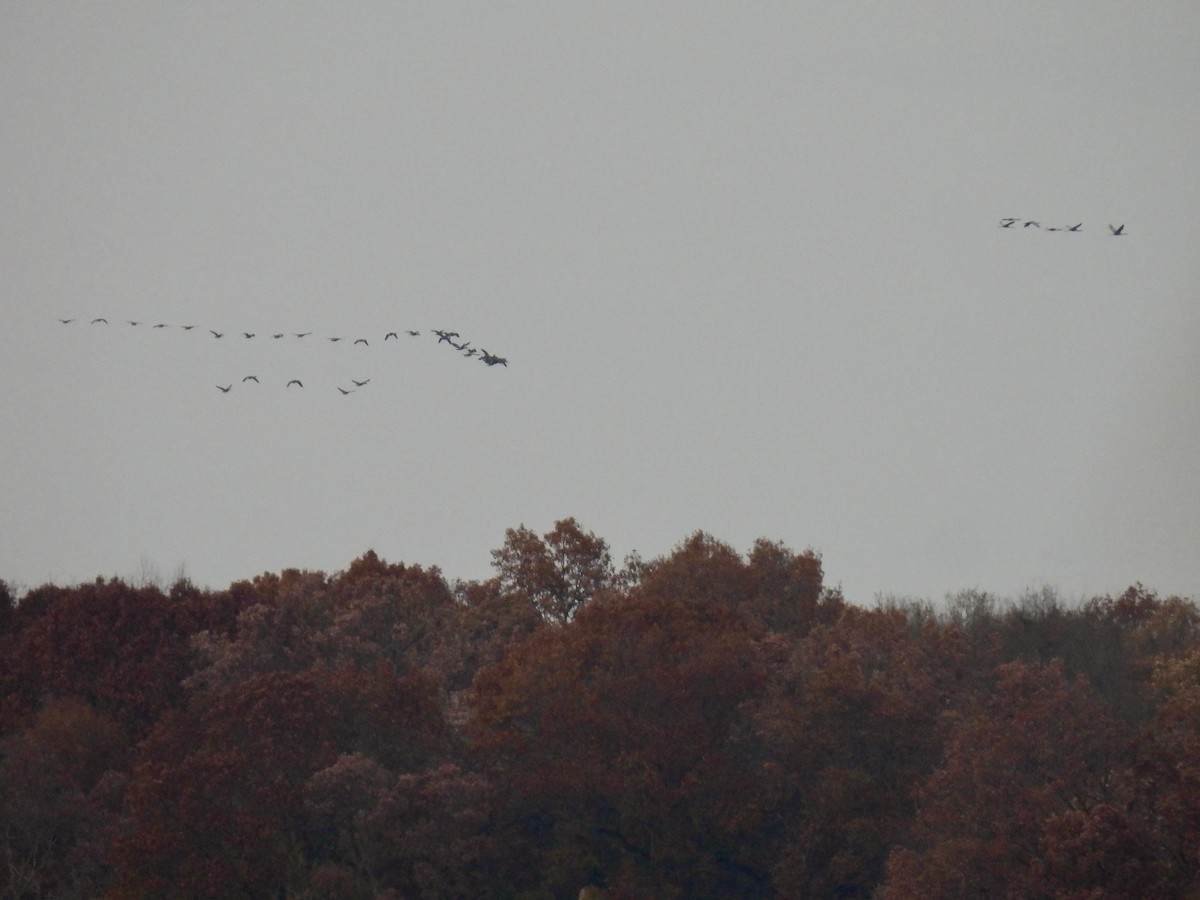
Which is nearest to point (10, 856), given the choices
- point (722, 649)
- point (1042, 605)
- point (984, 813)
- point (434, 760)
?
point (434, 760)

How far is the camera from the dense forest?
51906 mm

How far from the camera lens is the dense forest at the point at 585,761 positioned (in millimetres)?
51906

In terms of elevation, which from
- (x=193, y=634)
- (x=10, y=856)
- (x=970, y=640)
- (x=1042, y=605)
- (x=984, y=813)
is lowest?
(x=10, y=856)

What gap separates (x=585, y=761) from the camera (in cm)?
6256

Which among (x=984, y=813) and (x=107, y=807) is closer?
(x=984, y=813)

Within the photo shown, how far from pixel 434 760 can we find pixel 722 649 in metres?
12.3

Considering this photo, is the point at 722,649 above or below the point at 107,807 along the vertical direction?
above

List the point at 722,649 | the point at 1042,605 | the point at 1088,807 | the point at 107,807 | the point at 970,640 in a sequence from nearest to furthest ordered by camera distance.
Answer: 1. the point at 1088,807
2. the point at 107,807
3. the point at 722,649
4. the point at 970,640
5. the point at 1042,605

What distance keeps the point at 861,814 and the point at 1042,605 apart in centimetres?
4915

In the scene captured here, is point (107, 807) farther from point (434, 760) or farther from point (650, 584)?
point (650, 584)

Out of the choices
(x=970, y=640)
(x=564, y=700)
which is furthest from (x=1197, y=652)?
(x=564, y=700)

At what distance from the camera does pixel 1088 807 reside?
5047 cm

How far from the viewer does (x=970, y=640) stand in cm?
8112

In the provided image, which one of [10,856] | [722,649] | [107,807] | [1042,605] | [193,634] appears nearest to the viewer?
[10,856]
